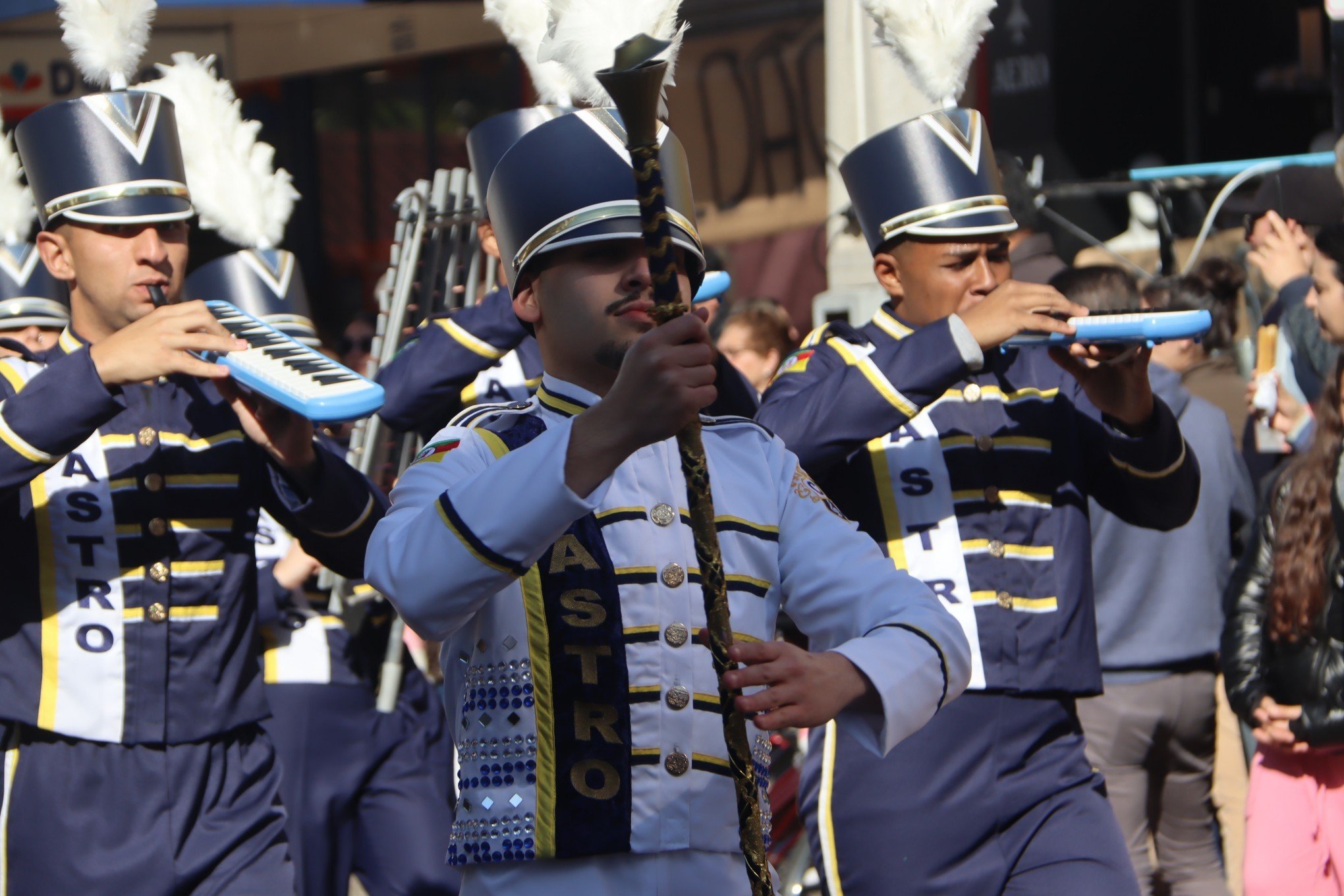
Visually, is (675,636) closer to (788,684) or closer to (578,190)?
(788,684)

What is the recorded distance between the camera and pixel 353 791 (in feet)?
18.3

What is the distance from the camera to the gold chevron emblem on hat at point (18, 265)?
5926 millimetres

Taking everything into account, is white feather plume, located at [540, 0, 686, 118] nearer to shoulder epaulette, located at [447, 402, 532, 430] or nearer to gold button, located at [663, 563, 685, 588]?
shoulder epaulette, located at [447, 402, 532, 430]

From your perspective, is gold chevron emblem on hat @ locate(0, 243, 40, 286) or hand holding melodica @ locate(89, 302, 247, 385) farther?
gold chevron emblem on hat @ locate(0, 243, 40, 286)

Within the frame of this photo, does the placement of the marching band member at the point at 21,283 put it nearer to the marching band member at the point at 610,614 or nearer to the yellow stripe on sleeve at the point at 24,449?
the yellow stripe on sleeve at the point at 24,449

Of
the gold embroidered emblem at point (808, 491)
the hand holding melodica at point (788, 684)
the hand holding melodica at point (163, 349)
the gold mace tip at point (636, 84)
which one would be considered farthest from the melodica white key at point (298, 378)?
the gold mace tip at point (636, 84)

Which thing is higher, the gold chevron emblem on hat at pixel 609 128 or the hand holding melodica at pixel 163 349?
the gold chevron emblem on hat at pixel 609 128

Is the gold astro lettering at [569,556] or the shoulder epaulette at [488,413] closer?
the gold astro lettering at [569,556]

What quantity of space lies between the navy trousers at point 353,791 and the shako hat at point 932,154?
2.21 meters

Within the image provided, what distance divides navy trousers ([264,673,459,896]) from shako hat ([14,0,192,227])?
1875mm

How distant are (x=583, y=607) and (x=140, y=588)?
164 cm

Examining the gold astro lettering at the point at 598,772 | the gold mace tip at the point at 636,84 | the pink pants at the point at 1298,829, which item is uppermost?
the gold mace tip at the point at 636,84

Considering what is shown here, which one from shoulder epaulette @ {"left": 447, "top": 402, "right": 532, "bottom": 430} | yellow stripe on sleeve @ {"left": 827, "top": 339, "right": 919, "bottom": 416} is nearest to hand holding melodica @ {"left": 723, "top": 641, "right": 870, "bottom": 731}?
shoulder epaulette @ {"left": 447, "top": 402, "right": 532, "bottom": 430}

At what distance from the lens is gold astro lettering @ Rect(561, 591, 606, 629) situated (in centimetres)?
255
